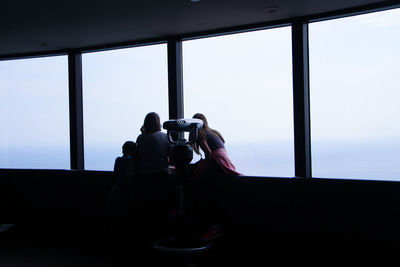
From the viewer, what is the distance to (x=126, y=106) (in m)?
5.08

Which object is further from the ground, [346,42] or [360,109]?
[346,42]

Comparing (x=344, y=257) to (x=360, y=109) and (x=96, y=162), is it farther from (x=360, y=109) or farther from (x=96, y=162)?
(x=96, y=162)

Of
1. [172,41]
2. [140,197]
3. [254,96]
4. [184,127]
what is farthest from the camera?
[172,41]

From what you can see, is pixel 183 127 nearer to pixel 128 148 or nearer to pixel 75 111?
pixel 128 148

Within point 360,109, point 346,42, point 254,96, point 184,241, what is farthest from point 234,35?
point 184,241

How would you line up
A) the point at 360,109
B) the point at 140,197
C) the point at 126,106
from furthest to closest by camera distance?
the point at 126,106 < the point at 360,109 < the point at 140,197

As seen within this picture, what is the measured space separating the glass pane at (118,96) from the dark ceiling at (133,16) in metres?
0.31

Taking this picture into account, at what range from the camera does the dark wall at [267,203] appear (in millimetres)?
3400

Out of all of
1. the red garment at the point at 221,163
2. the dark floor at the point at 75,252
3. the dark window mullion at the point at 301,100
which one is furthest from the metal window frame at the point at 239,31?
the dark floor at the point at 75,252

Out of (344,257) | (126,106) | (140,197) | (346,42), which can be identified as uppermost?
(346,42)

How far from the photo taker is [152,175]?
3.41 meters

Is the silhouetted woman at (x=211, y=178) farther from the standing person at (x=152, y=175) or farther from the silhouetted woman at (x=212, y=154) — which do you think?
the standing person at (x=152, y=175)

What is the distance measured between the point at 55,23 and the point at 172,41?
4.39ft

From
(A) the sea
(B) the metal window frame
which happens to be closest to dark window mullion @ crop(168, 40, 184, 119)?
(B) the metal window frame
